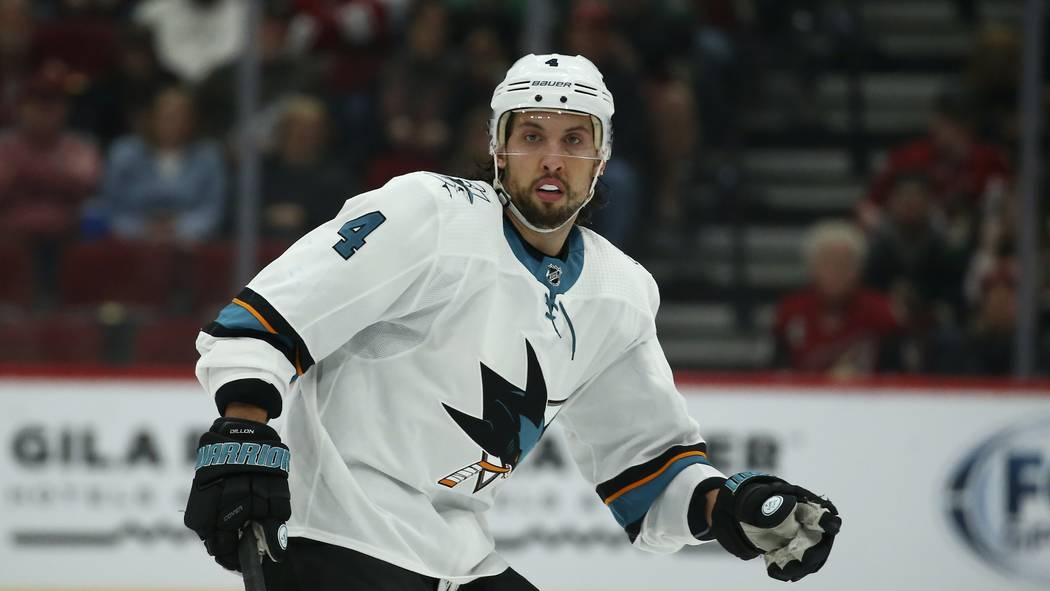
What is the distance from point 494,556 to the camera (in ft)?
9.11

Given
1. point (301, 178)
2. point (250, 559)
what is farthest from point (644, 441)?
point (301, 178)

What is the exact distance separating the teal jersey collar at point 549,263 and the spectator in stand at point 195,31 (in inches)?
149

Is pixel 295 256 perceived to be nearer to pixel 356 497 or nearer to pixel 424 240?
pixel 424 240

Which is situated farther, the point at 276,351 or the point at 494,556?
the point at 494,556

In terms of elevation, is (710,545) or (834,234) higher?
(834,234)

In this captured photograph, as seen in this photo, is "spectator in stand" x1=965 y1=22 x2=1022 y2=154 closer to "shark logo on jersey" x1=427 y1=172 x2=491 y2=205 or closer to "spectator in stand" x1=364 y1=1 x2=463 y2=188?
"spectator in stand" x1=364 y1=1 x2=463 y2=188

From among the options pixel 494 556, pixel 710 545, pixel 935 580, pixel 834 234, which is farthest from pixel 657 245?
pixel 494 556

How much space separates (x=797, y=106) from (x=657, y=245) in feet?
3.47

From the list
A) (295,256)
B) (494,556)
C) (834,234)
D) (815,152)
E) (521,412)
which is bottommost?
(494,556)

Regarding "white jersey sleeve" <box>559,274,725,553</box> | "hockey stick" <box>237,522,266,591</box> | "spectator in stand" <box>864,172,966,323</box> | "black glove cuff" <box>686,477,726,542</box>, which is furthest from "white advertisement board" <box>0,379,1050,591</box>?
"hockey stick" <box>237,522,266,591</box>

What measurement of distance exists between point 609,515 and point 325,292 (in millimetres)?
3496

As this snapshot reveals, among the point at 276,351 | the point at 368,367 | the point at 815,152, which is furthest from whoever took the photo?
the point at 815,152

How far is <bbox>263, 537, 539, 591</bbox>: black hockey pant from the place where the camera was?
2531 millimetres

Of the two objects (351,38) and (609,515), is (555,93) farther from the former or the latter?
(351,38)
